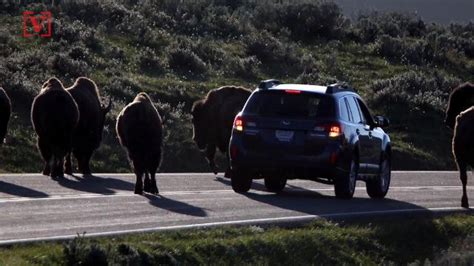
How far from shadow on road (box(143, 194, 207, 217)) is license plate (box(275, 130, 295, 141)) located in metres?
2.02

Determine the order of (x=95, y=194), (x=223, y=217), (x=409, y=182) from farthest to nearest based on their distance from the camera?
(x=409, y=182) < (x=95, y=194) < (x=223, y=217)

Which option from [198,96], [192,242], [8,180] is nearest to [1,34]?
[198,96]

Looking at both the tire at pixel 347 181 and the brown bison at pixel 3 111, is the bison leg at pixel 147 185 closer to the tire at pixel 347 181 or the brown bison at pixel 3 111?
the tire at pixel 347 181

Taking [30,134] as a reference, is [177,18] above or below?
above

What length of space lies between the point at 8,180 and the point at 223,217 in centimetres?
501

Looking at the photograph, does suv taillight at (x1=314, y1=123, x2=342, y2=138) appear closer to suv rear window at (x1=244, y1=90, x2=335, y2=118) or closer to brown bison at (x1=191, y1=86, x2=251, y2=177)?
suv rear window at (x1=244, y1=90, x2=335, y2=118)

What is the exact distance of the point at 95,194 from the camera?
1903cm

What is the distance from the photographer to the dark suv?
1973 cm

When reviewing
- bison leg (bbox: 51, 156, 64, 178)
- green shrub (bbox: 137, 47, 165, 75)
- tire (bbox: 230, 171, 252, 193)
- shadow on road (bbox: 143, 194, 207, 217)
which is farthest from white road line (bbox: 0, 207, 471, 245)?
green shrub (bbox: 137, 47, 165, 75)

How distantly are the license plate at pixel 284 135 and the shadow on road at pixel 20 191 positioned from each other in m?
3.73

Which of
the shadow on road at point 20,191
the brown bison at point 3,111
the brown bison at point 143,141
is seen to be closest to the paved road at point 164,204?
the shadow on road at point 20,191

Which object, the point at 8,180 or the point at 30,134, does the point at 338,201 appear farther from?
the point at 30,134

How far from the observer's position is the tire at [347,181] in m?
20.2

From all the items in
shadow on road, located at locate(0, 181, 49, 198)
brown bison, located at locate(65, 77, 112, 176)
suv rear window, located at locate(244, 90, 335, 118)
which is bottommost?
shadow on road, located at locate(0, 181, 49, 198)
